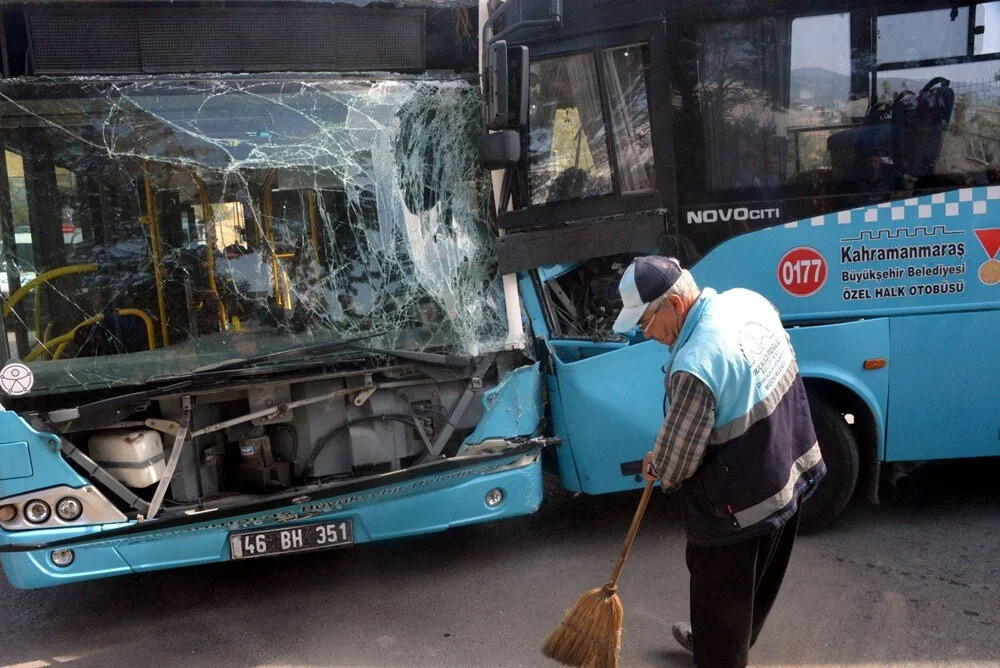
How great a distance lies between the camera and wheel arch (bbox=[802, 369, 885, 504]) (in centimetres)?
455

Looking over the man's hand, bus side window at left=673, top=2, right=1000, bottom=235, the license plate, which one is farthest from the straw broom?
bus side window at left=673, top=2, right=1000, bottom=235

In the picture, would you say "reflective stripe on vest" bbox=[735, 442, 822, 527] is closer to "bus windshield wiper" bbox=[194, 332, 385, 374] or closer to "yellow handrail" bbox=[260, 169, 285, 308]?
"bus windshield wiper" bbox=[194, 332, 385, 374]

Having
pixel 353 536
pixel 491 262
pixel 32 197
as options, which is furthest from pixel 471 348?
pixel 32 197

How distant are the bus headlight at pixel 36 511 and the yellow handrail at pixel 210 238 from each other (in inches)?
43.9

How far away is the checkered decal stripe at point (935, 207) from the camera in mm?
4465

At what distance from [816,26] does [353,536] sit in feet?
11.4

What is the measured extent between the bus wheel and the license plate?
2611 mm

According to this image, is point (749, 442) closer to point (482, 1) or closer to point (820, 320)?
point (820, 320)

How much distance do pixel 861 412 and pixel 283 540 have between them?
3113 mm

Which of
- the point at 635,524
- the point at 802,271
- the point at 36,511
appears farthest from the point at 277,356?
the point at 802,271

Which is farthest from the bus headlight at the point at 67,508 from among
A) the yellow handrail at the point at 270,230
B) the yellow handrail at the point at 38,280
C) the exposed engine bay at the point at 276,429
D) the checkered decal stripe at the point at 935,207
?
the checkered decal stripe at the point at 935,207

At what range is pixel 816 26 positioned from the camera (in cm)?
441

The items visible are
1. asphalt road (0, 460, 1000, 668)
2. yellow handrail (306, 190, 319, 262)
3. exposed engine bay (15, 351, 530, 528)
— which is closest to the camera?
asphalt road (0, 460, 1000, 668)

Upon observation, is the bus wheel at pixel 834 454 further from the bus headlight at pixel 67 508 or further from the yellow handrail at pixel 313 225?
the bus headlight at pixel 67 508
